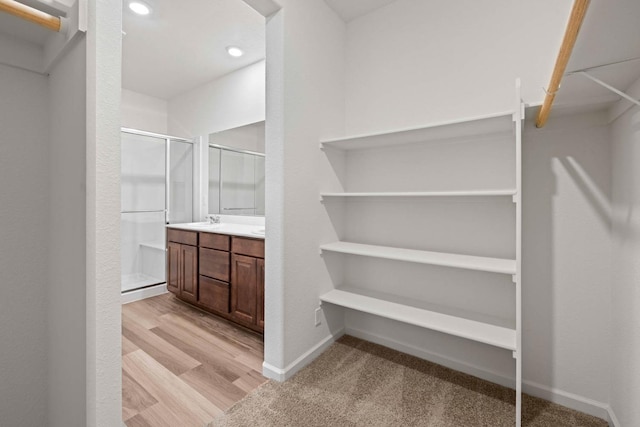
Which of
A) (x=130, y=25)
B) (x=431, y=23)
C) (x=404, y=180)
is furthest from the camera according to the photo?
(x=130, y=25)

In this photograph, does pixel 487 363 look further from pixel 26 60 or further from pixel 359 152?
pixel 26 60

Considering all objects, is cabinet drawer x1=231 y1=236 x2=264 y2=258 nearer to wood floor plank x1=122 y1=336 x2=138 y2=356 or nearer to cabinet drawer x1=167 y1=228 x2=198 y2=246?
cabinet drawer x1=167 y1=228 x2=198 y2=246

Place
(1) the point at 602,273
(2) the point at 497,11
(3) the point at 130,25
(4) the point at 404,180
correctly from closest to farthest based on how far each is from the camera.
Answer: (1) the point at 602,273 < (2) the point at 497,11 < (4) the point at 404,180 < (3) the point at 130,25

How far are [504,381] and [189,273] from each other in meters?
2.66

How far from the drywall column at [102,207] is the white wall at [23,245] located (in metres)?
0.41

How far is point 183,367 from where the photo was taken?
190cm

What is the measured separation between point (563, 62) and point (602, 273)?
1161 mm

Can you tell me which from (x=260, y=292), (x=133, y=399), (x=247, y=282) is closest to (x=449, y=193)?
(x=260, y=292)

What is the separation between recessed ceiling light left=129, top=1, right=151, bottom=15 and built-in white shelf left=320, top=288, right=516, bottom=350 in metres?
2.57

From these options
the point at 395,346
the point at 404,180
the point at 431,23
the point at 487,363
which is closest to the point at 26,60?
the point at 404,180

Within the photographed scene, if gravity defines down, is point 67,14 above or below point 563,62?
above

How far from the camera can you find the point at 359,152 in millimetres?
2252

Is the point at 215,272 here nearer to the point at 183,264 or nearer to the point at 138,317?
the point at 183,264

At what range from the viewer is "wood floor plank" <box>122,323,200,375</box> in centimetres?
192
